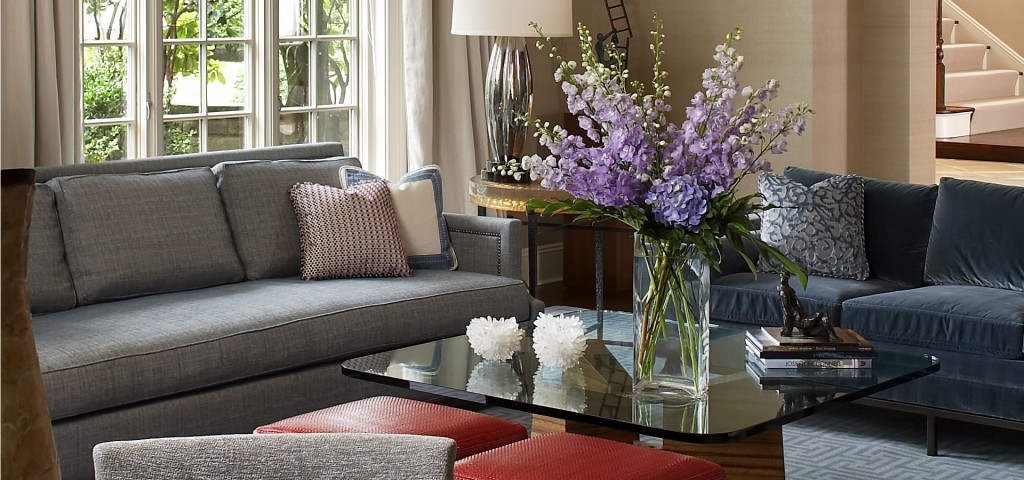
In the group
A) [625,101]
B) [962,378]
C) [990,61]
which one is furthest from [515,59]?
[990,61]

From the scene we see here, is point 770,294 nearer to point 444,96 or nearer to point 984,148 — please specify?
point 444,96

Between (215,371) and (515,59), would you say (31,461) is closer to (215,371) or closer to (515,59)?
(215,371)

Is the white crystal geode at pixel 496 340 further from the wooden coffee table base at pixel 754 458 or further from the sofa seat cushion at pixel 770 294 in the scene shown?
the sofa seat cushion at pixel 770 294

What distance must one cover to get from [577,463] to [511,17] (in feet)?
8.53

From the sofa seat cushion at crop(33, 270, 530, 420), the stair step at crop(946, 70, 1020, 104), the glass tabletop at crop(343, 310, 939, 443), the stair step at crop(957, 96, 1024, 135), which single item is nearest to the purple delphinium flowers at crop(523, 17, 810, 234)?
the glass tabletop at crop(343, 310, 939, 443)

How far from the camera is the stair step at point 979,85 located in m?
9.79

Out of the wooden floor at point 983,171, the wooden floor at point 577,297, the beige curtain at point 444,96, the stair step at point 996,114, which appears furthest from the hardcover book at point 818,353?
the stair step at point 996,114

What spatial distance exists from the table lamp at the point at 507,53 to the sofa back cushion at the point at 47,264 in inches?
69.0

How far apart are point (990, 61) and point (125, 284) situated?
29.4 ft

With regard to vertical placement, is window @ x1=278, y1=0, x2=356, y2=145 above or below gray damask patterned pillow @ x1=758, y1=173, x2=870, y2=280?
above

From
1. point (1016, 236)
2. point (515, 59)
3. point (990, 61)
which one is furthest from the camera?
point (990, 61)

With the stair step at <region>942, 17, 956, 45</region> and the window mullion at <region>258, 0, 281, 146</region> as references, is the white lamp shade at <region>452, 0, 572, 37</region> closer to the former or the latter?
the window mullion at <region>258, 0, 281, 146</region>

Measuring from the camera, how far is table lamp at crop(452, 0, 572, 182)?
4.63 m

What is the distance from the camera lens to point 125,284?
3.69 meters
